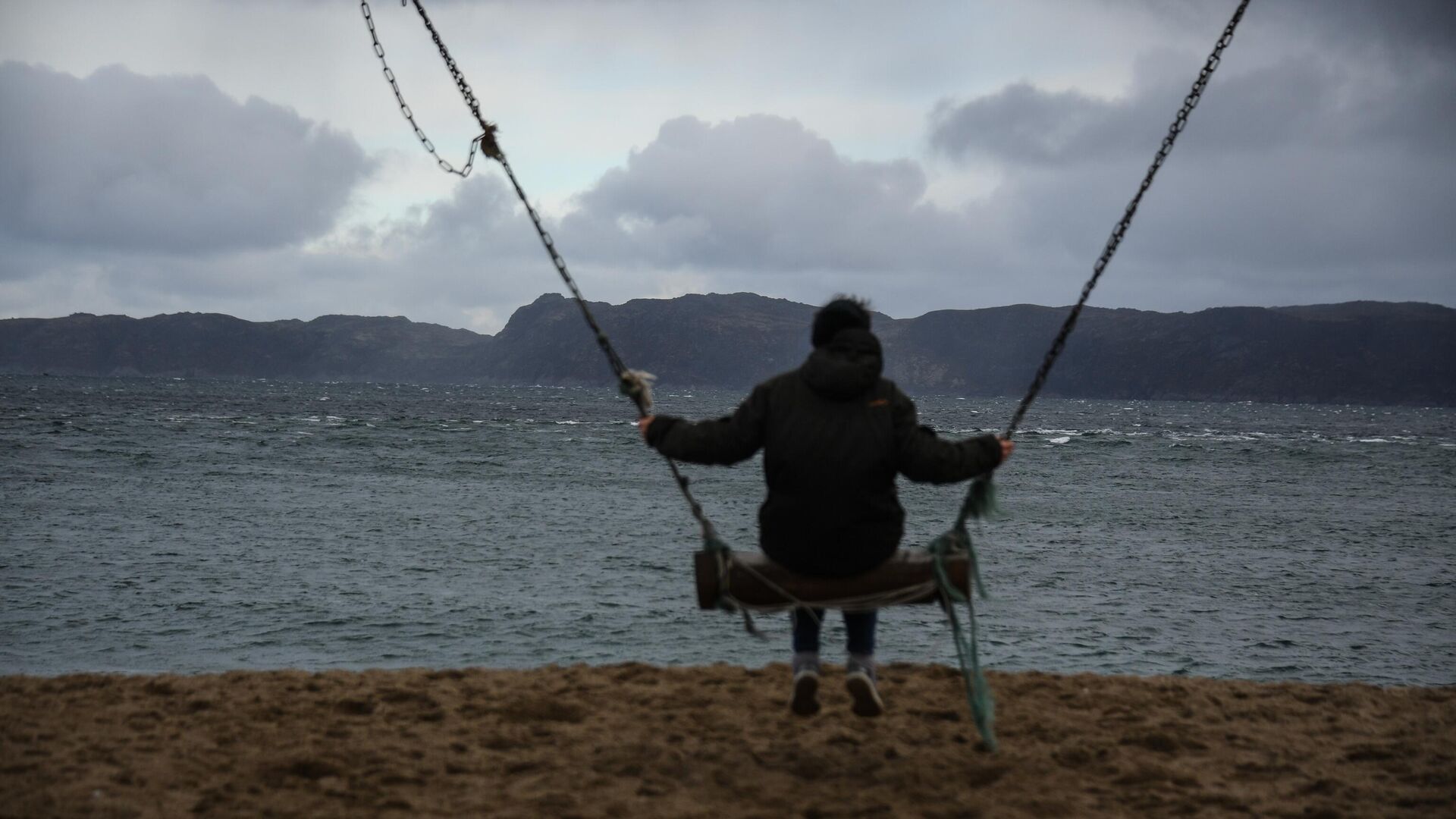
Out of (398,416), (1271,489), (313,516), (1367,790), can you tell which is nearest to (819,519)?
(1367,790)

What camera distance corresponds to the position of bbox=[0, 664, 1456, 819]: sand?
225 inches

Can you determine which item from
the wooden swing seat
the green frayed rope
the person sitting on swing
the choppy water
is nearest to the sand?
the green frayed rope

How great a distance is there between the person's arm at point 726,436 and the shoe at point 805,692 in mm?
1199

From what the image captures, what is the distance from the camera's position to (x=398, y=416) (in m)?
95.7

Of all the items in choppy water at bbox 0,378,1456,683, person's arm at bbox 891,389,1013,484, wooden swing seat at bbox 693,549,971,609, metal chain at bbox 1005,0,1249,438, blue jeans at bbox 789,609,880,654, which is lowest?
choppy water at bbox 0,378,1456,683

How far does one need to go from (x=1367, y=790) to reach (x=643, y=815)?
387cm

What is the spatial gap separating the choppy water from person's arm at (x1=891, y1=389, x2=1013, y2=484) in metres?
8.90

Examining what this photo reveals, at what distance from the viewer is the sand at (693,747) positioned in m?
5.71

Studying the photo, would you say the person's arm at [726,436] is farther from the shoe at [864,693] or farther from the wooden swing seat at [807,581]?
the shoe at [864,693]

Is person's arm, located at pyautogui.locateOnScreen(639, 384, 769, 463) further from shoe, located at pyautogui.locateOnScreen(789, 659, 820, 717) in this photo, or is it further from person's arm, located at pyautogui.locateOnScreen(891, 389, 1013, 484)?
shoe, located at pyautogui.locateOnScreen(789, 659, 820, 717)

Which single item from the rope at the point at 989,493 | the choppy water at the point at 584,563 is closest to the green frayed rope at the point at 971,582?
the rope at the point at 989,493

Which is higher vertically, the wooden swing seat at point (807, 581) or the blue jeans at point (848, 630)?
the wooden swing seat at point (807, 581)

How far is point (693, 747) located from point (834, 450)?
7.08ft

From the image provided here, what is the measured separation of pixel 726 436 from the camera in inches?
225
